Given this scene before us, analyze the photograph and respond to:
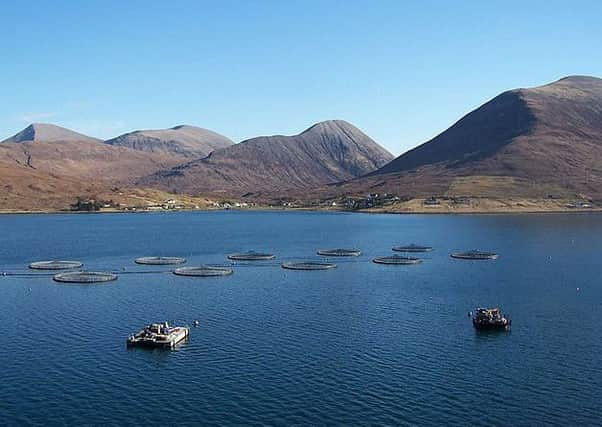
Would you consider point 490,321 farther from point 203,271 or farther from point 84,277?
point 84,277

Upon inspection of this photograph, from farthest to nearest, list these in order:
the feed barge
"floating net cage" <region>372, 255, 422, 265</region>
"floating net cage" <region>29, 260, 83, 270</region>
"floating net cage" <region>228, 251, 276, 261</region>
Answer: "floating net cage" <region>228, 251, 276, 261</region> → "floating net cage" <region>372, 255, 422, 265</region> → "floating net cage" <region>29, 260, 83, 270</region> → the feed barge

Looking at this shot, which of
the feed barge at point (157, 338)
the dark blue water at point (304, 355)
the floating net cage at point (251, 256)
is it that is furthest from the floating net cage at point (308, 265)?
the feed barge at point (157, 338)

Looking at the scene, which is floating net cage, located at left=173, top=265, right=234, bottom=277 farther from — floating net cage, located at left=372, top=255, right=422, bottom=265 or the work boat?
the work boat

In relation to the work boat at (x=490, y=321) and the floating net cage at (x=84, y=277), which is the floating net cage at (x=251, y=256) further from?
the work boat at (x=490, y=321)

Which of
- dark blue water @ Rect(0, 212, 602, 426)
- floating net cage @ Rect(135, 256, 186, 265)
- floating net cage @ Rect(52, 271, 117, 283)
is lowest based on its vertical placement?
dark blue water @ Rect(0, 212, 602, 426)

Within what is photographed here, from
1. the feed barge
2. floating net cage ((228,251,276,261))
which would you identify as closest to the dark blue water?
the feed barge

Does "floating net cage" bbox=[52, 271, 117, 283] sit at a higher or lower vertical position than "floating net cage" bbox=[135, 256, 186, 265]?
lower
